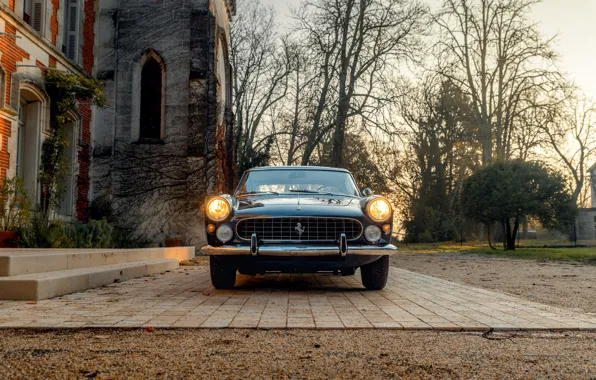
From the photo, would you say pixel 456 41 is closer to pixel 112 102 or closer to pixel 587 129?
pixel 587 129

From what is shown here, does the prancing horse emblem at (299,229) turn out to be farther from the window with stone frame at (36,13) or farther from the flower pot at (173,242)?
the flower pot at (173,242)

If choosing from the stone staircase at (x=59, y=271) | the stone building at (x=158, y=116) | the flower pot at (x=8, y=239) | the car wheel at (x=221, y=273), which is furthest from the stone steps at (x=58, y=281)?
the stone building at (x=158, y=116)

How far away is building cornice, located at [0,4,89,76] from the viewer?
10.7m

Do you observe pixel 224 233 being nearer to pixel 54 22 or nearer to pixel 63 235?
pixel 63 235

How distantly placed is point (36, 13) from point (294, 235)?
9.30 metres

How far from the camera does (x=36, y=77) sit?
1210 centimetres

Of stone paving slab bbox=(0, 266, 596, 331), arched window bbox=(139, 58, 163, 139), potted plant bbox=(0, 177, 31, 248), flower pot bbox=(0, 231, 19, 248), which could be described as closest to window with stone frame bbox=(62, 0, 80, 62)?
arched window bbox=(139, 58, 163, 139)

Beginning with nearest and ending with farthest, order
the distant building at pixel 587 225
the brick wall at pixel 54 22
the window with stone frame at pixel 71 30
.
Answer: the brick wall at pixel 54 22
the window with stone frame at pixel 71 30
the distant building at pixel 587 225

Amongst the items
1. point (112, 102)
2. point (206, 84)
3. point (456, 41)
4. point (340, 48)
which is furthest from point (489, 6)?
point (112, 102)

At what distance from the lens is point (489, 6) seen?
89.5 ft

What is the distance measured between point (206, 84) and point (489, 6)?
1595cm

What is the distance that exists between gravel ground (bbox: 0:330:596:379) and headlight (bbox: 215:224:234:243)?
211 cm

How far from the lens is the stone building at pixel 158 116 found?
1722cm

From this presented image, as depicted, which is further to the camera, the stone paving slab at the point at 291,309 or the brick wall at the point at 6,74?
the brick wall at the point at 6,74
